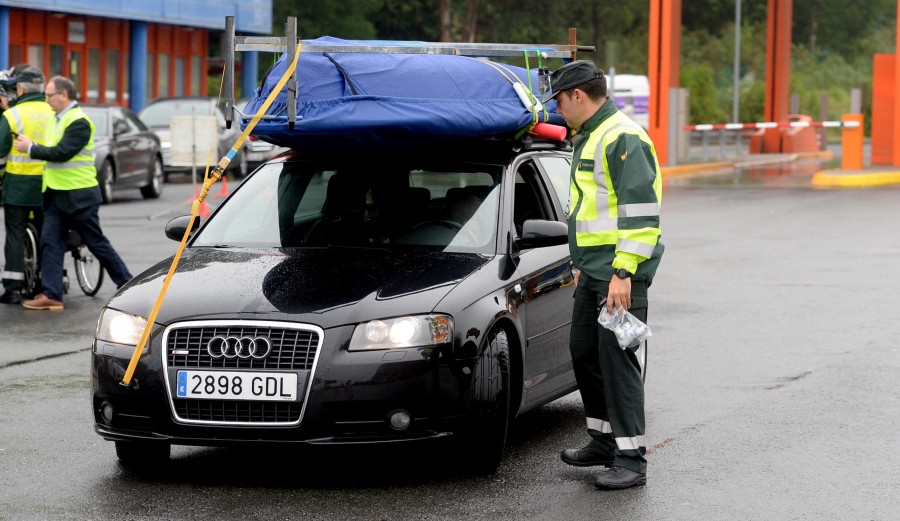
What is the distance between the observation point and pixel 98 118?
23094mm

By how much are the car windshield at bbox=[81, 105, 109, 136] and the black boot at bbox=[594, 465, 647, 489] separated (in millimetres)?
17891

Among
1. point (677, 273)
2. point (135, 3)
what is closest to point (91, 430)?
point (677, 273)

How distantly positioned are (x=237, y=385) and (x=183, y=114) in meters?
25.4

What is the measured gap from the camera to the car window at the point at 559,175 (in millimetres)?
7723

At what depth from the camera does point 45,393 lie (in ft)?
27.1

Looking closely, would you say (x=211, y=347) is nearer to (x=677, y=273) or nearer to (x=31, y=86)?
(x=31, y=86)

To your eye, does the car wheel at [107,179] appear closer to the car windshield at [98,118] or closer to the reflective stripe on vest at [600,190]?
the car windshield at [98,118]

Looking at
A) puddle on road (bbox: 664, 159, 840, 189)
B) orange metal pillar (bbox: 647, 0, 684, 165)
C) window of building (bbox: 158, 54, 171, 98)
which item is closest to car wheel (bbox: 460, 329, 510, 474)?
puddle on road (bbox: 664, 159, 840, 189)

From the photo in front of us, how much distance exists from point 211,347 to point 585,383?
167 cm

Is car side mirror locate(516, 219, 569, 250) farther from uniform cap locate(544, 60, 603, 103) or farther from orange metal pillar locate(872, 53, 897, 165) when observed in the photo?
orange metal pillar locate(872, 53, 897, 165)

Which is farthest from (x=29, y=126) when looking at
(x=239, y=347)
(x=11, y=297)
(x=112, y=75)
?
(x=112, y=75)

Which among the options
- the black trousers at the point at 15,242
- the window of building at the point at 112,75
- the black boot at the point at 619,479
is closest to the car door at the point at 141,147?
the black trousers at the point at 15,242

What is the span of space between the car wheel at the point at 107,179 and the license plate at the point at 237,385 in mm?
16958

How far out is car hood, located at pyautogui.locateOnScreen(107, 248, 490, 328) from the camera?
19.6 feet
